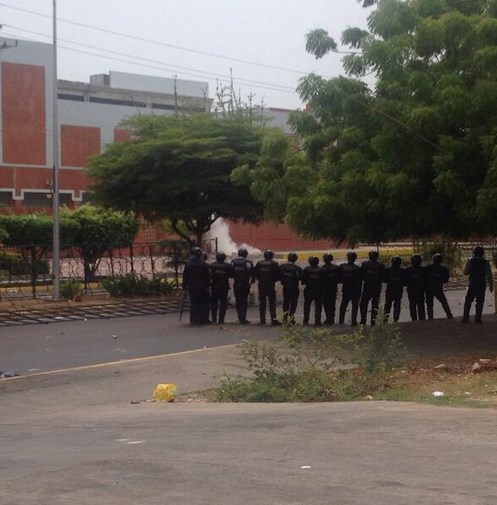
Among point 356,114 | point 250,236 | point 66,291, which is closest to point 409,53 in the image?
point 356,114

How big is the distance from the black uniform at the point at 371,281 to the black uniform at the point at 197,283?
12.2 ft

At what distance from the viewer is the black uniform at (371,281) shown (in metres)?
22.3

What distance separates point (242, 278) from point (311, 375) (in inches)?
399

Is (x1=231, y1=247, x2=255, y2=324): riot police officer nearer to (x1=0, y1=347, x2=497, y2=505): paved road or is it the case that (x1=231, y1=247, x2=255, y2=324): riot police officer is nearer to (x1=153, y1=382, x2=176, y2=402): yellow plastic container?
(x1=153, y1=382, x2=176, y2=402): yellow plastic container

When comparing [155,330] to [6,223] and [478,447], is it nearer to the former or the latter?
[478,447]

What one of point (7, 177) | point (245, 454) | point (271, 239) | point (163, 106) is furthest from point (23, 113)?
point (245, 454)

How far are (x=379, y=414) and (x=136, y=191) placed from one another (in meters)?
21.2

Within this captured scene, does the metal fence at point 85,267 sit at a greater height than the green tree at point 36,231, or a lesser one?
lesser

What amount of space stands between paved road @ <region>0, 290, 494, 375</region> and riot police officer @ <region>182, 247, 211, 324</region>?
58cm

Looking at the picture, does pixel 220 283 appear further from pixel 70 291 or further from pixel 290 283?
pixel 70 291

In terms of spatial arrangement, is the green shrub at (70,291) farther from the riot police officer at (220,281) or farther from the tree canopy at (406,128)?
the tree canopy at (406,128)

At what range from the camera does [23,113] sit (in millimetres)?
55438

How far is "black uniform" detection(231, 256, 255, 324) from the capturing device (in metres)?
23.6

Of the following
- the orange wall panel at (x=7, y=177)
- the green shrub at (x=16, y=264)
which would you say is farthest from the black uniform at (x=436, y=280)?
the orange wall panel at (x=7, y=177)
